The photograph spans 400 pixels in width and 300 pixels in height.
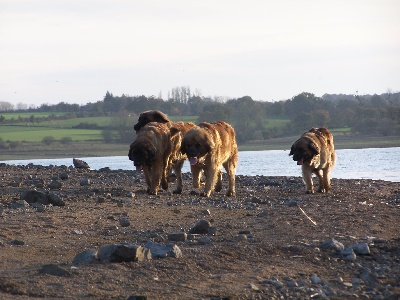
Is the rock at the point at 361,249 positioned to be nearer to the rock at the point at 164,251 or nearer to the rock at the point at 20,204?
the rock at the point at 164,251

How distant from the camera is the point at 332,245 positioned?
1011 cm

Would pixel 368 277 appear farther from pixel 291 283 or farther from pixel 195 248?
pixel 195 248

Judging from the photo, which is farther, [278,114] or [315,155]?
[278,114]

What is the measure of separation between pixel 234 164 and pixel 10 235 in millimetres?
8197

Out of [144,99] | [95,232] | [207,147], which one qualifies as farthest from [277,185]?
[144,99]

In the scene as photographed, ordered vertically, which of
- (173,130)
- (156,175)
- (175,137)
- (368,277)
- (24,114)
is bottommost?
(368,277)

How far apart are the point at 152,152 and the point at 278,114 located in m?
52.6

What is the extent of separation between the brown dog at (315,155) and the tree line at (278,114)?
36.3 metres

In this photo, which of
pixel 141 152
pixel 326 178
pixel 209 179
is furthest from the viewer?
pixel 326 178

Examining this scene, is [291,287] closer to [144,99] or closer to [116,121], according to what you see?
[116,121]

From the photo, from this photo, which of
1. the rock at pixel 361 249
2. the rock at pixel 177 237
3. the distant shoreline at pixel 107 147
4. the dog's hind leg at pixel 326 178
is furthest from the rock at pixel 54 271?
the distant shoreline at pixel 107 147

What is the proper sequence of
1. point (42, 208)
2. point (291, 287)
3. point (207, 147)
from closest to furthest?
point (291, 287) < point (42, 208) < point (207, 147)

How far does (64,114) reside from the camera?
246ft

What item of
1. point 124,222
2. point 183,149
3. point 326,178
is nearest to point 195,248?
point 124,222
